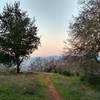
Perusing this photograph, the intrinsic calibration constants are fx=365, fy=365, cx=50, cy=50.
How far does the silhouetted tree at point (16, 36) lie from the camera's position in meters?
53.5

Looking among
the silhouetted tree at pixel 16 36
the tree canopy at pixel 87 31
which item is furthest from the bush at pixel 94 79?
the silhouetted tree at pixel 16 36

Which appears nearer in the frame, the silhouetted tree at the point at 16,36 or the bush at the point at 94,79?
the bush at the point at 94,79

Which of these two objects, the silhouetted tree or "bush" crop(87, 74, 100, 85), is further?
the silhouetted tree

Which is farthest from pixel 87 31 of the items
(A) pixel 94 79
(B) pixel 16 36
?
(B) pixel 16 36

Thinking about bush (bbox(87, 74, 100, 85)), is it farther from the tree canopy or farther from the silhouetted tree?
the silhouetted tree

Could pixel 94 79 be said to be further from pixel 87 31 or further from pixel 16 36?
pixel 16 36

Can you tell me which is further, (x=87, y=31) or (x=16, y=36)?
(x=16, y=36)

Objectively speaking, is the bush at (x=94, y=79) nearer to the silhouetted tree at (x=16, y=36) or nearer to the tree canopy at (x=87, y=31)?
the tree canopy at (x=87, y=31)

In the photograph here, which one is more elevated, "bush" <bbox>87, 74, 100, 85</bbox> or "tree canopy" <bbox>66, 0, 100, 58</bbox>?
"tree canopy" <bbox>66, 0, 100, 58</bbox>

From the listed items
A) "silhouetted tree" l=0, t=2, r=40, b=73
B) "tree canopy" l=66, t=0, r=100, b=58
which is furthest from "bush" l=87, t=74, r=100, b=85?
"silhouetted tree" l=0, t=2, r=40, b=73

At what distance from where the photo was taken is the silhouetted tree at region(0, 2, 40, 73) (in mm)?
53469

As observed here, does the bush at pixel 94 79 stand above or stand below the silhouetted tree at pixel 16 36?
below

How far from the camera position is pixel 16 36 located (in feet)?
175

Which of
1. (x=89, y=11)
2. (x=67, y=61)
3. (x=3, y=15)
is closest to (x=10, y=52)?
(x=3, y=15)
